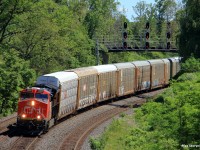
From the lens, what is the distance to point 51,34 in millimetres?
53531

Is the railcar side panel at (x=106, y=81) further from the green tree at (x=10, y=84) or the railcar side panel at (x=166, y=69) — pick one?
the railcar side panel at (x=166, y=69)

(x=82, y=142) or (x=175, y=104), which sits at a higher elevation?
(x=175, y=104)

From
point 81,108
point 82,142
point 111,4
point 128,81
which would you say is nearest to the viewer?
point 82,142

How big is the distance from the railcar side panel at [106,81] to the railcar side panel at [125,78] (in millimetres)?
1113

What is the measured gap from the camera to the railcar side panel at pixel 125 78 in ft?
152

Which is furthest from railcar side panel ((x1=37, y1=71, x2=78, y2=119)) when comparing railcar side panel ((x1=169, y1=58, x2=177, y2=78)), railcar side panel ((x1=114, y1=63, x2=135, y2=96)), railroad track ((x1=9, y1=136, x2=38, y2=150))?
railcar side panel ((x1=169, y1=58, x2=177, y2=78))

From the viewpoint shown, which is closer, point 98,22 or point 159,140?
point 159,140

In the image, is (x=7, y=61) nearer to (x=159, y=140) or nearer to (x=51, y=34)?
(x=51, y=34)

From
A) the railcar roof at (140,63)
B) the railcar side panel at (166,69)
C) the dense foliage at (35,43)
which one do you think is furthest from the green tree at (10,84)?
the railcar side panel at (166,69)

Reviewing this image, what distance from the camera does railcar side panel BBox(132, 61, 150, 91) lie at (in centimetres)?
5147

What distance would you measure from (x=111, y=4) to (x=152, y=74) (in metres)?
46.9

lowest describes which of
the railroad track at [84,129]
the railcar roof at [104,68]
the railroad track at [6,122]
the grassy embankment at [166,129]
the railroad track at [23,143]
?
the railroad track at [84,129]

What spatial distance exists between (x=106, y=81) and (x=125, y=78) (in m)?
5.25

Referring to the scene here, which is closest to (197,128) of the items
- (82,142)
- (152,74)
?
(82,142)
